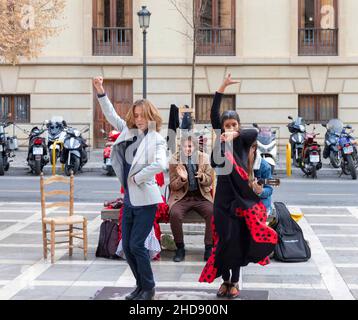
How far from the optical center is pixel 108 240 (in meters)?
9.66

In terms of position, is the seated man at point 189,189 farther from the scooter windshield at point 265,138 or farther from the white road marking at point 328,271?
the scooter windshield at point 265,138

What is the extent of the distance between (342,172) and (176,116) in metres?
12.5

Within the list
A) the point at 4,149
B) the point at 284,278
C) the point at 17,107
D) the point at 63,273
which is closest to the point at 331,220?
the point at 284,278

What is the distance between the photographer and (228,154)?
7566 mm

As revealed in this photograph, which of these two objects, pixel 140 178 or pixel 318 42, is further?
pixel 318 42

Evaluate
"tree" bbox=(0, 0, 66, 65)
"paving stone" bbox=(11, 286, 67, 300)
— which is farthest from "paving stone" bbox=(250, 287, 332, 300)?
"tree" bbox=(0, 0, 66, 65)

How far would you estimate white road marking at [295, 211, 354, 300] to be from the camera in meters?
7.88

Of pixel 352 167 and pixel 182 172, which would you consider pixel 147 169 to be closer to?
pixel 182 172

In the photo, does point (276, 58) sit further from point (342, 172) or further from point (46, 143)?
point (46, 143)

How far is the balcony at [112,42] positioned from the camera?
91.7 ft

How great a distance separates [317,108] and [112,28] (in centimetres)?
774

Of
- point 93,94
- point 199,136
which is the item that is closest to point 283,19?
point 93,94

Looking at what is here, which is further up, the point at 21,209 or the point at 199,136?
the point at 199,136

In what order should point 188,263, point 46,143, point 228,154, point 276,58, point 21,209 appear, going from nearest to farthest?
point 228,154
point 188,263
point 21,209
point 46,143
point 276,58
